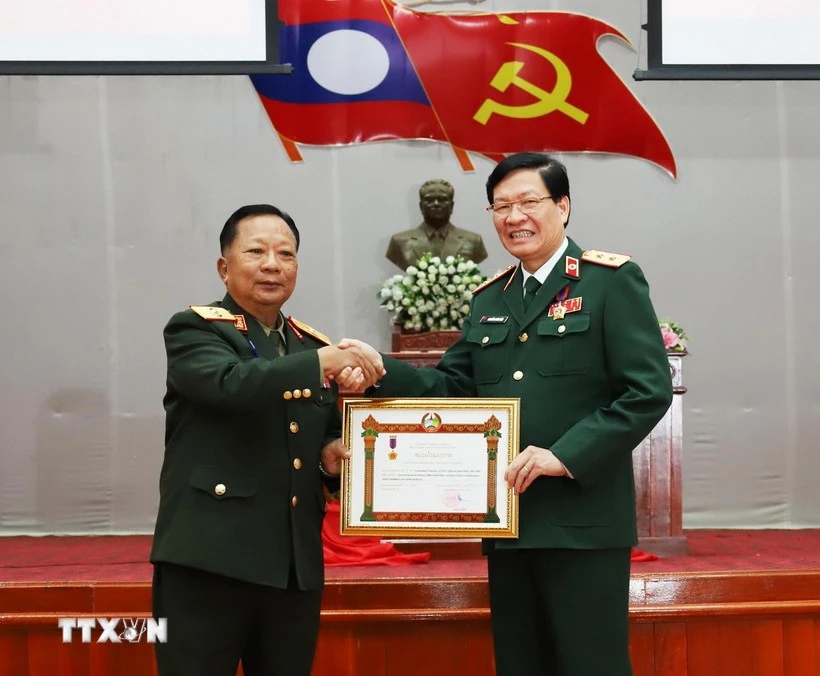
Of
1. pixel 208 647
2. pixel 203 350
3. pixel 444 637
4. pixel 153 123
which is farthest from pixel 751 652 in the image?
pixel 153 123

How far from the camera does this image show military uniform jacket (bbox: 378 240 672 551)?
1.85 m

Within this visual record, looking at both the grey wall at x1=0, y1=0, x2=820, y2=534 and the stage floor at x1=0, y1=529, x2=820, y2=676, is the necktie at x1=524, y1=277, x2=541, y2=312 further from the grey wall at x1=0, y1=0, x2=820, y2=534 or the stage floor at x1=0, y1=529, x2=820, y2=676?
the grey wall at x1=0, y1=0, x2=820, y2=534

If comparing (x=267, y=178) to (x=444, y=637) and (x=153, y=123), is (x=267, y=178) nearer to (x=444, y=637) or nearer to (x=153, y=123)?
(x=153, y=123)

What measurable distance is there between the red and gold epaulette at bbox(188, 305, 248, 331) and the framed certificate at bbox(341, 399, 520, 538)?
31cm

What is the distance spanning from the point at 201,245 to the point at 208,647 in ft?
11.8

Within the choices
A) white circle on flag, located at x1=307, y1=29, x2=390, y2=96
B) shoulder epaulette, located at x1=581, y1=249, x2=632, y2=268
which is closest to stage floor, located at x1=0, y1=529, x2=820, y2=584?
shoulder epaulette, located at x1=581, y1=249, x2=632, y2=268

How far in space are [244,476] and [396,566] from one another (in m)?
1.82

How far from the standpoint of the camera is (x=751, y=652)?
261 cm

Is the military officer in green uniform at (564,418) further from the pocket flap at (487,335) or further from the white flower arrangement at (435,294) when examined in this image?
the white flower arrangement at (435,294)

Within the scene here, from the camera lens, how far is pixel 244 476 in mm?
1815

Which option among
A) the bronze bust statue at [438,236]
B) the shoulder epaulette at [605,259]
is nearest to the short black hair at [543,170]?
the shoulder epaulette at [605,259]

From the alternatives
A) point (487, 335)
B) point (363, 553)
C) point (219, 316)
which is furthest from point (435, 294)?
point (219, 316)

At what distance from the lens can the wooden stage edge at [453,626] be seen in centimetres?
259

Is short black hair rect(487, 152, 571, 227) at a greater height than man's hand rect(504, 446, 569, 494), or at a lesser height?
greater
